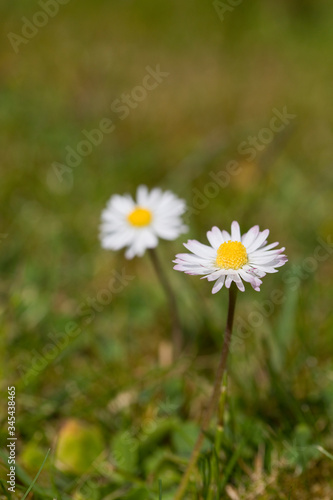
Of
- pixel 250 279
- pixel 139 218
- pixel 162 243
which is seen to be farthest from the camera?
pixel 162 243

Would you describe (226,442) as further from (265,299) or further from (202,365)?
(265,299)

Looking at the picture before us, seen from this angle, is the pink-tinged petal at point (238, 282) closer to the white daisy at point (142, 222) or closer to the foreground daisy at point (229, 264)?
the foreground daisy at point (229, 264)

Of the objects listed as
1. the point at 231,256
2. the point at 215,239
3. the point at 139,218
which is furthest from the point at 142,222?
the point at 231,256

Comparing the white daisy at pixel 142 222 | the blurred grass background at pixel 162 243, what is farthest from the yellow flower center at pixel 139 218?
the blurred grass background at pixel 162 243

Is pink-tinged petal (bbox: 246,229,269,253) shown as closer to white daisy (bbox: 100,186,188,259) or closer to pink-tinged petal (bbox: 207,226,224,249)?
pink-tinged petal (bbox: 207,226,224,249)

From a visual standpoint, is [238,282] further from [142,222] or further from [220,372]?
[142,222]

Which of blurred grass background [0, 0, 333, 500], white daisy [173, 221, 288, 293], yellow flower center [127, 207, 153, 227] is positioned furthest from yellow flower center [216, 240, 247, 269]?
yellow flower center [127, 207, 153, 227]

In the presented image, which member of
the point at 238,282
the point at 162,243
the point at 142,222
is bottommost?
the point at 238,282
